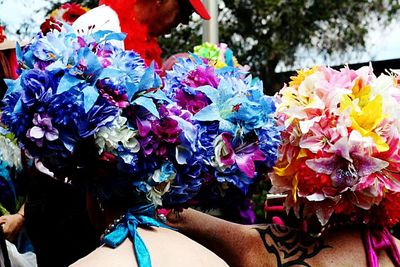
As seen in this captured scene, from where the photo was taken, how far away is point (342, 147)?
6.29ft

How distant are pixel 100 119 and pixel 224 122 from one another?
0.33 m

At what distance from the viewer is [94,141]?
1559 millimetres

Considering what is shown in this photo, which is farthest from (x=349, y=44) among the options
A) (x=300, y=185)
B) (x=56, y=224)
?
(x=300, y=185)

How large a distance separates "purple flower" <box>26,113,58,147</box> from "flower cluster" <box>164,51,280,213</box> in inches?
12.3

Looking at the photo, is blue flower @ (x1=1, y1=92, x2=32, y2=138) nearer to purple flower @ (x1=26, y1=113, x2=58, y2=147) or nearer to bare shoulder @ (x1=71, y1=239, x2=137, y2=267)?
purple flower @ (x1=26, y1=113, x2=58, y2=147)

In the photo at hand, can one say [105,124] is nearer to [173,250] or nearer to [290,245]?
[173,250]

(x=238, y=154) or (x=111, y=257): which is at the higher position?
(x=238, y=154)

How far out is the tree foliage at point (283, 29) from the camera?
9.78m

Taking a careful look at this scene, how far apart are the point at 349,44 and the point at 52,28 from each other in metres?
9.12

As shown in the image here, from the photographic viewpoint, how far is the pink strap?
2010 mm

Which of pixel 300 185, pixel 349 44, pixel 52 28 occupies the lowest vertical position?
pixel 349 44

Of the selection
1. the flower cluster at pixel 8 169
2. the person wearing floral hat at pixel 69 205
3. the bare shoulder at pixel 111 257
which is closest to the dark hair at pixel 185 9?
the person wearing floral hat at pixel 69 205

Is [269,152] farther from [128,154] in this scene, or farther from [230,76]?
[128,154]

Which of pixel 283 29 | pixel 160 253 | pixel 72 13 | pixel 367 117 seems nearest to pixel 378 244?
pixel 367 117
